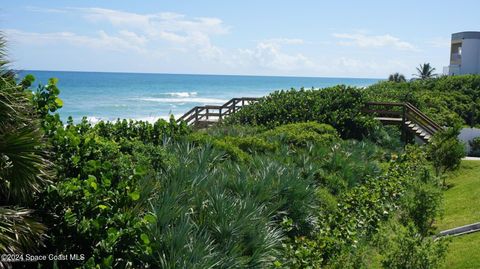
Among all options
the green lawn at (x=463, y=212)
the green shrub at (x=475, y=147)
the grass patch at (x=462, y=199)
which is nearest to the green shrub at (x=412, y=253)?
the green lawn at (x=463, y=212)

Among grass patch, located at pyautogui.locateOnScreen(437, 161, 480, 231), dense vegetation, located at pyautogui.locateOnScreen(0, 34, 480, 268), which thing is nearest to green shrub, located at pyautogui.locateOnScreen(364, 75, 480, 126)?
grass patch, located at pyautogui.locateOnScreen(437, 161, 480, 231)

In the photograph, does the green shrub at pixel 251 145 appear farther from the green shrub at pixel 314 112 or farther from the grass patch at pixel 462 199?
the green shrub at pixel 314 112

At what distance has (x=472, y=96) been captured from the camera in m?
41.5

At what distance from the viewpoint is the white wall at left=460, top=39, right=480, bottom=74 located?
53219 millimetres

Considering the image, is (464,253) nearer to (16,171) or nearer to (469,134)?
(16,171)

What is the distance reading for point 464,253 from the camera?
9.70 metres

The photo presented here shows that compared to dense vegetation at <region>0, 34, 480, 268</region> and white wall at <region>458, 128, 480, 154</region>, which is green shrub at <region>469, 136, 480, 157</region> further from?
dense vegetation at <region>0, 34, 480, 268</region>

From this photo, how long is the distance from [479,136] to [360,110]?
711 cm

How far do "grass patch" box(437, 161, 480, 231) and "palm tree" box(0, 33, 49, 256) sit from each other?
942 cm

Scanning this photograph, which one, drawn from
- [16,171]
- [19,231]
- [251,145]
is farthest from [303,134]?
[19,231]

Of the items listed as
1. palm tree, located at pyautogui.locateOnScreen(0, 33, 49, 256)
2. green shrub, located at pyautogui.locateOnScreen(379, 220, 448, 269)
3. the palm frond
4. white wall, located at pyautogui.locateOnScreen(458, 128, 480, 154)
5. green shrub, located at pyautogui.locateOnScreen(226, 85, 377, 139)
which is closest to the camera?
the palm frond

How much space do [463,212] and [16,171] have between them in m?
11.1

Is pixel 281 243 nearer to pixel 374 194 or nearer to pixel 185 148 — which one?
pixel 185 148

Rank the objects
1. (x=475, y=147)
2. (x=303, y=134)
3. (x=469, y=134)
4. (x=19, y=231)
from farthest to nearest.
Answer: (x=469, y=134)
(x=475, y=147)
(x=303, y=134)
(x=19, y=231)
